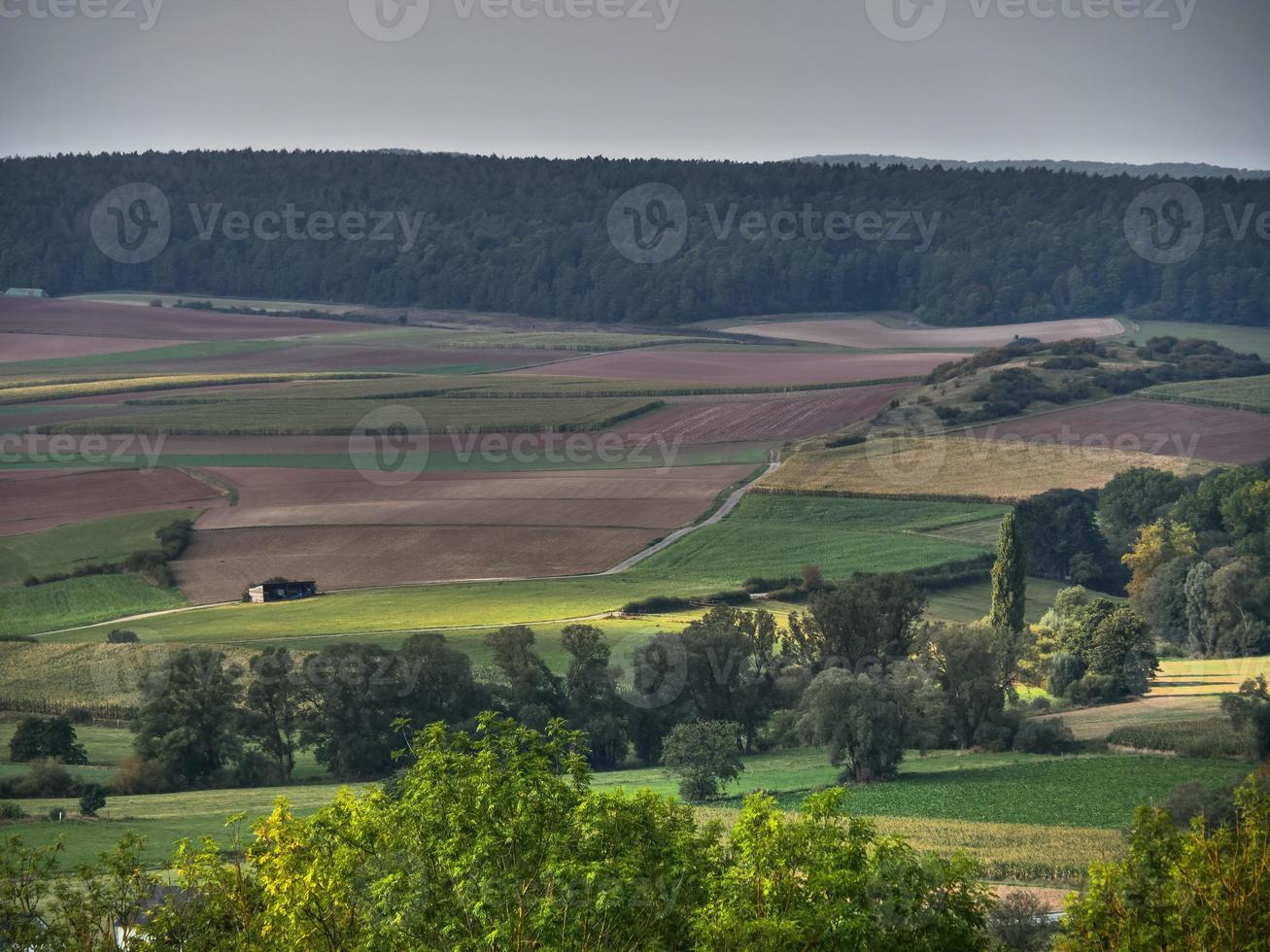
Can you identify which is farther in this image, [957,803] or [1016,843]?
[957,803]

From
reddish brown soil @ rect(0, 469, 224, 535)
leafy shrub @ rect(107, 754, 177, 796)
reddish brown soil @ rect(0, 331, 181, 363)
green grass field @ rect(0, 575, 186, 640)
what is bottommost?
leafy shrub @ rect(107, 754, 177, 796)

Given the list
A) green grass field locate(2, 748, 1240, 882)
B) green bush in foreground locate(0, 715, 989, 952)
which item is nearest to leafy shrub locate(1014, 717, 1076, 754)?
green grass field locate(2, 748, 1240, 882)

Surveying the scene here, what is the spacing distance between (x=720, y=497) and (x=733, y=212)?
11549cm

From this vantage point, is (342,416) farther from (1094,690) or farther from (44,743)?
(1094,690)

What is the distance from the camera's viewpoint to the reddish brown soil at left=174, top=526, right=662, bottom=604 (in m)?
71.9

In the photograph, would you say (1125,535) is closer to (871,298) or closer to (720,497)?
(720,497)

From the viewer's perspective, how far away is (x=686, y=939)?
19641 mm

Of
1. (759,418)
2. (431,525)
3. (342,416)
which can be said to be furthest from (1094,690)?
(342,416)

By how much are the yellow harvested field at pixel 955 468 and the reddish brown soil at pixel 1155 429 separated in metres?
1.77

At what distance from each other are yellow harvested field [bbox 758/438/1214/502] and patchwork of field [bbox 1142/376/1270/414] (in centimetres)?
1425

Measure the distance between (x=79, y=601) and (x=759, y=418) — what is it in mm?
46209

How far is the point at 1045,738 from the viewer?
172 feet

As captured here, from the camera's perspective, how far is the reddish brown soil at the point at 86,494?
3135 inches

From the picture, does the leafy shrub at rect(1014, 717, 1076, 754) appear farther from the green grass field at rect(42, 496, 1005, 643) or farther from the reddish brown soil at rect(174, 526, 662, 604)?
the reddish brown soil at rect(174, 526, 662, 604)
